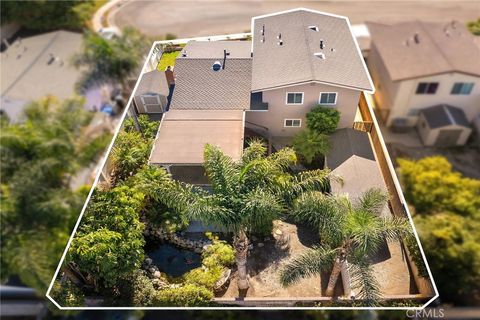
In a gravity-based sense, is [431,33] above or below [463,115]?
above

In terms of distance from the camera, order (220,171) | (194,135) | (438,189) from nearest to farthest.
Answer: (220,171) → (194,135) → (438,189)

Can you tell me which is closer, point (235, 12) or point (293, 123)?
point (293, 123)

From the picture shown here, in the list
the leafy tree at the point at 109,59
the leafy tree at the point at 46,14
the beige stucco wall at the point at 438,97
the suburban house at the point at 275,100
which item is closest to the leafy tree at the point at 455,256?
the suburban house at the point at 275,100

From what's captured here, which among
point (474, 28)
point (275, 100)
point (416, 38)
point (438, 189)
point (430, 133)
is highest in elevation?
point (275, 100)

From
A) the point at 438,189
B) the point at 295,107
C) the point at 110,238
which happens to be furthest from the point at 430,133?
the point at 110,238

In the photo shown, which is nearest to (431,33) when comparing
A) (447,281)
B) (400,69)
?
(400,69)

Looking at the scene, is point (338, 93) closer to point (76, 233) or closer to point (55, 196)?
point (76, 233)

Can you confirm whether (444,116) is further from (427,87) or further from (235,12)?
(235,12)
